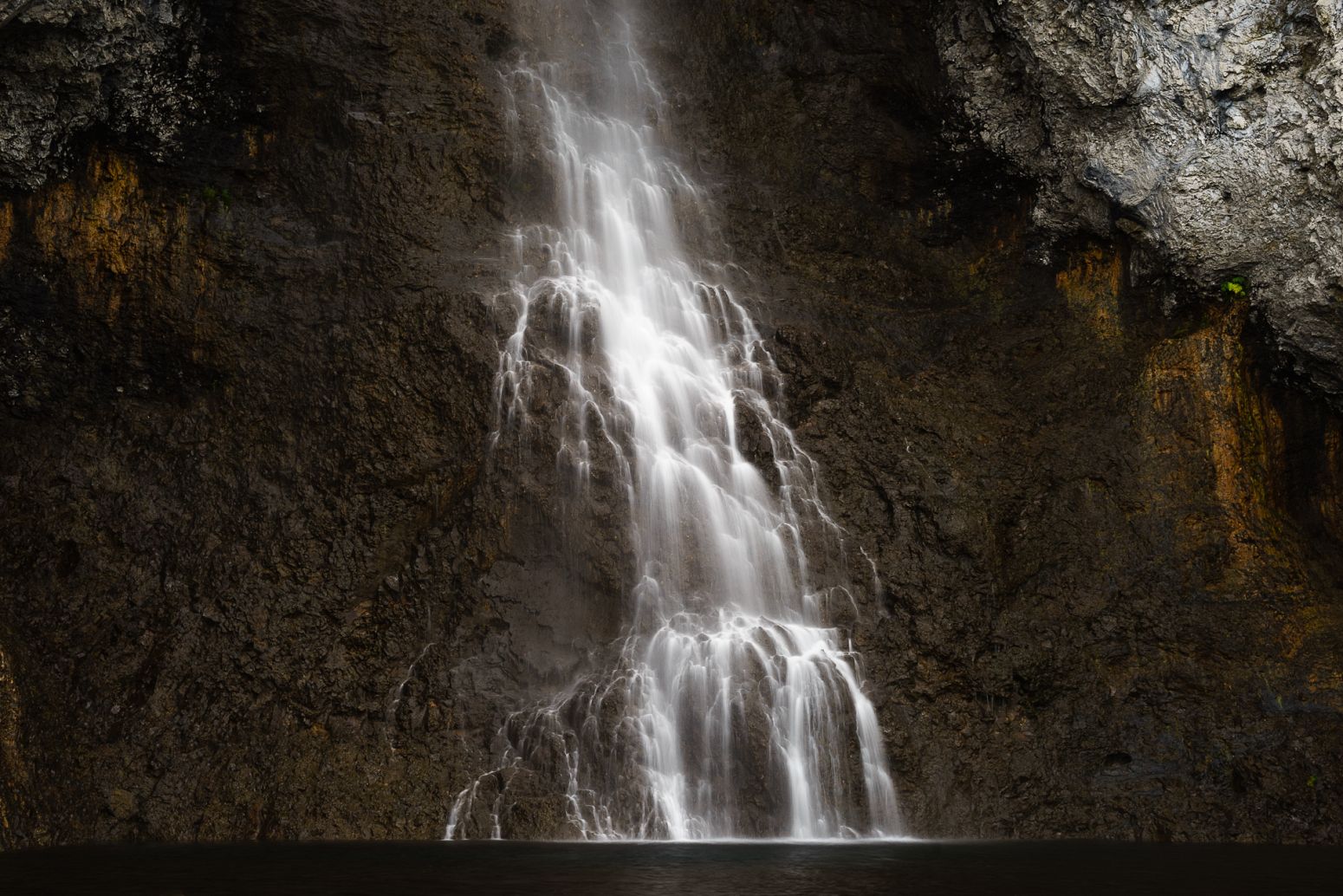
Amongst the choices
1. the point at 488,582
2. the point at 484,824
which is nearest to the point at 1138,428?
the point at 488,582

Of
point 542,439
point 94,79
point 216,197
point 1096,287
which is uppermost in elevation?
point 94,79

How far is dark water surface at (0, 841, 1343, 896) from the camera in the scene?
837 cm

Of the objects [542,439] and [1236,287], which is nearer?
[542,439]

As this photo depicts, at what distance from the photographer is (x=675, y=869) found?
368 inches

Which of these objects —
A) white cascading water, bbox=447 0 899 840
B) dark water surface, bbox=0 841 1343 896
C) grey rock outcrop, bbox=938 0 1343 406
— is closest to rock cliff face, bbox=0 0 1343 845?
grey rock outcrop, bbox=938 0 1343 406

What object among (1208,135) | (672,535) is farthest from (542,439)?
(1208,135)

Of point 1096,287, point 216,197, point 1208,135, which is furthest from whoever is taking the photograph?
point 1096,287

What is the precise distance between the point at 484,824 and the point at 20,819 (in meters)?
4.32

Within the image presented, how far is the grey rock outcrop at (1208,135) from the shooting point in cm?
1343

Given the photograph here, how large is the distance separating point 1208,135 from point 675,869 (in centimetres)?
1063

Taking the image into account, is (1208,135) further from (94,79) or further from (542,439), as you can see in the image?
(94,79)

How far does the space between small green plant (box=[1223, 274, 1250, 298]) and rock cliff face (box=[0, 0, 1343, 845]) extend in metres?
0.10

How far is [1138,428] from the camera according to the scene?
591 inches

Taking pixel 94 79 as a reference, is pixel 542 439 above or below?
below
